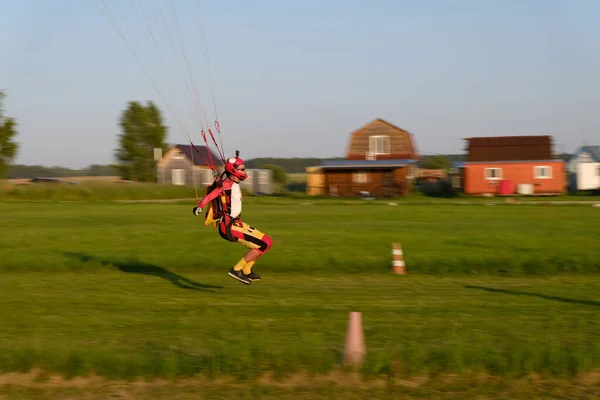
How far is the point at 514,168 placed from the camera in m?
62.5

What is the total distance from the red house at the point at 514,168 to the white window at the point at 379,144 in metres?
8.98

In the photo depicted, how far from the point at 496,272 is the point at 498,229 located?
22.7 ft

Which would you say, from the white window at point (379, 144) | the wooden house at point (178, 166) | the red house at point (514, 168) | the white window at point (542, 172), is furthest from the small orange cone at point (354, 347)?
the wooden house at point (178, 166)

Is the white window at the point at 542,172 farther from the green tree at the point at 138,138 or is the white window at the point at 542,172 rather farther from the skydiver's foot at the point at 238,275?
the green tree at the point at 138,138

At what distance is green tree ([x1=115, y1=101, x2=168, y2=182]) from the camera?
107312 millimetres

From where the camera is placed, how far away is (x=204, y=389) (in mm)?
7609

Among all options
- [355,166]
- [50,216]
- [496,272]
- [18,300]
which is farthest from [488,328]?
[355,166]

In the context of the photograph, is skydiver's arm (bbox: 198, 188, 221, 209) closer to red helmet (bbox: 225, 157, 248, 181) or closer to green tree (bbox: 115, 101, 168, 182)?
red helmet (bbox: 225, 157, 248, 181)

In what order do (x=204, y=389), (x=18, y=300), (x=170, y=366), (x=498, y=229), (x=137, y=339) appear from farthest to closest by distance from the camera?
(x=498, y=229) → (x=18, y=300) → (x=137, y=339) → (x=170, y=366) → (x=204, y=389)

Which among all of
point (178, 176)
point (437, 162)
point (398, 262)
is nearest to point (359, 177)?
point (178, 176)

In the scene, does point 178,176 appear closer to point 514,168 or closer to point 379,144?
point 379,144

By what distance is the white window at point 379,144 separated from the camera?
71688 millimetres

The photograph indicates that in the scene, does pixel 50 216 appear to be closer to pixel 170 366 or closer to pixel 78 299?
pixel 78 299

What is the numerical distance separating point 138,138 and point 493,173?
2437 inches
